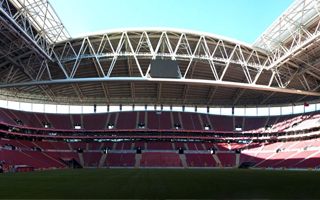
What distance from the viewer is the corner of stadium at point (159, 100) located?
161ft

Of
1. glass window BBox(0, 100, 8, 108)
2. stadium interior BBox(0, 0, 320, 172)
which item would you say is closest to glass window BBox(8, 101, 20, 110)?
stadium interior BBox(0, 0, 320, 172)

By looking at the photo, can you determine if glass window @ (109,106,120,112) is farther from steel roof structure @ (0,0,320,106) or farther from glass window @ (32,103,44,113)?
steel roof structure @ (0,0,320,106)

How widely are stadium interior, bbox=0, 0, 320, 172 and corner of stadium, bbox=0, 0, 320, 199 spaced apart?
0.22m

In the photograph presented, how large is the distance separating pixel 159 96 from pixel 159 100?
4088 mm

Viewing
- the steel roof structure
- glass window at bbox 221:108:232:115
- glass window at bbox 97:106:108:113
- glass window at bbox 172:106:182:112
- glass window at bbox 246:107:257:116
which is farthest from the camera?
glass window at bbox 221:108:232:115

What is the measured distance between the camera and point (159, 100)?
8319 centimetres

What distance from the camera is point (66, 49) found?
5391cm

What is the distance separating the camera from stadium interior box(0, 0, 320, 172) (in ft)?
161

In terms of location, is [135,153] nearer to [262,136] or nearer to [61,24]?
[262,136]

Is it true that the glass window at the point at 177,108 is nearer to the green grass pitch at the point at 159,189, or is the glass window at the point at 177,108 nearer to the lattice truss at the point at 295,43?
the lattice truss at the point at 295,43

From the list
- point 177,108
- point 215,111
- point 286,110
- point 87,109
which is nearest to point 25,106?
point 87,109

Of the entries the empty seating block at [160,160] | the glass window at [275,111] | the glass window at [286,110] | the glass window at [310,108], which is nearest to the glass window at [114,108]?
the empty seating block at [160,160]

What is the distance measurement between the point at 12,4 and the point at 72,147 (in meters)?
46.9

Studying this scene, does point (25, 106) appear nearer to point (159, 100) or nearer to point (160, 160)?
point (159, 100)
